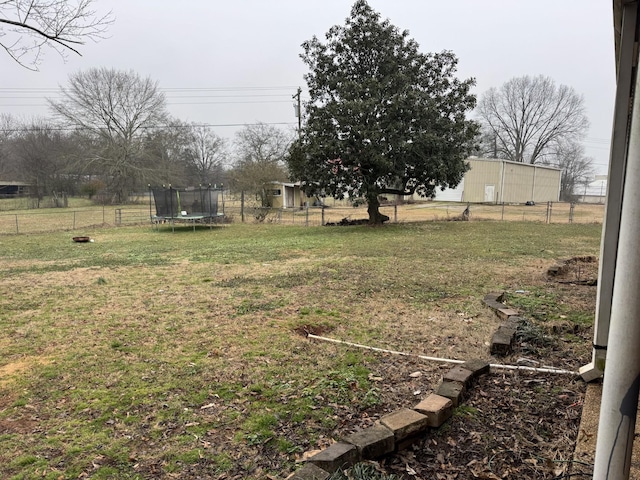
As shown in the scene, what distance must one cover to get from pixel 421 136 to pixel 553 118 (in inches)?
1737

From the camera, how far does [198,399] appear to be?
2756 millimetres

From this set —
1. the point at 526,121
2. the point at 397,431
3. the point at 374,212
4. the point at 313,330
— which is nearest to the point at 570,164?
the point at 526,121

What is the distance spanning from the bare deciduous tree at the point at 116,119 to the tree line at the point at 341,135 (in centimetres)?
9

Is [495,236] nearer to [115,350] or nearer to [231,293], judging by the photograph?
[231,293]

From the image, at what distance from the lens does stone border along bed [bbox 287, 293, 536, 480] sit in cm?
192

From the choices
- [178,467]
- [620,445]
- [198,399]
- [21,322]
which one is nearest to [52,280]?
[21,322]

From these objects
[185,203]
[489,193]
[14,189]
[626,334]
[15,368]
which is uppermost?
[489,193]

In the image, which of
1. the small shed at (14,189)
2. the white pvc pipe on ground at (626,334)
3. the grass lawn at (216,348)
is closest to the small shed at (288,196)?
the grass lawn at (216,348)

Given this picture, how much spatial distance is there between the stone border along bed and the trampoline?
614 inches

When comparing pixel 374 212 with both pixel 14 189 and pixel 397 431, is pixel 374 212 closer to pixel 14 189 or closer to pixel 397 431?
pixel 397 431

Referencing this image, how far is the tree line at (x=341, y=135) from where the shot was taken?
46.0ft

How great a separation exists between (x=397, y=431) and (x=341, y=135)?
1306 cm

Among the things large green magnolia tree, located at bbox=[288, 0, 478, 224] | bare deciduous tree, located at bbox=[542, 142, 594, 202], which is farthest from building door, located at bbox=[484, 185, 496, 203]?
bare deciduous tree, located at bbox=[542, 142, 594, 202]

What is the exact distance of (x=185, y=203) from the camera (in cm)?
1739
